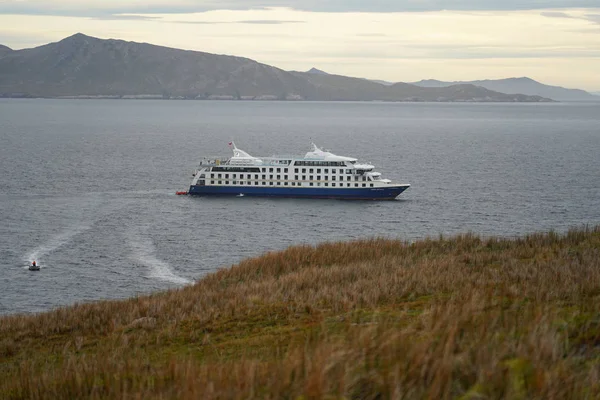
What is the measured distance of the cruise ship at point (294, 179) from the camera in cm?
7244

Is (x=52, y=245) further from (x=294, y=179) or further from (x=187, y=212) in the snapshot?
(x=294, y=179)

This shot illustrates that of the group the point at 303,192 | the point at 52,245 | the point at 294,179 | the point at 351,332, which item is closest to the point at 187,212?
the point at 303,192

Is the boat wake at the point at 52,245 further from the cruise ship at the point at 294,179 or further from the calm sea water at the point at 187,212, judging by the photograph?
the cruise ship at the point at 294,179

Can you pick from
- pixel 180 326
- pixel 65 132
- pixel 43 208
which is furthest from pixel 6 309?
pixel 65 132

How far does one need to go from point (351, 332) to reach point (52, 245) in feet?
135

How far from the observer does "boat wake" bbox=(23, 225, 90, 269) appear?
44281 millimetres

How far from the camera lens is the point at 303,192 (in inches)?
2886

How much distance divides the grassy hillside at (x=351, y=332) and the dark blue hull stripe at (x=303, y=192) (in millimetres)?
44540

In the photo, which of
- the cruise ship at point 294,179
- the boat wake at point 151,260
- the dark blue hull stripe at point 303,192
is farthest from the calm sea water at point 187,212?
the cruise ship at point 294,179

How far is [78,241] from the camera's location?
49.7m

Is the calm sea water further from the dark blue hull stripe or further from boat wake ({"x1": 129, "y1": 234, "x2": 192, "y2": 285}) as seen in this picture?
the dark blue hull stripe

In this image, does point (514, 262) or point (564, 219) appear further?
point (564, 219)

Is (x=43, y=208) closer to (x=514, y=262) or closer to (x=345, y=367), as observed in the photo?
(x=514, y=262)

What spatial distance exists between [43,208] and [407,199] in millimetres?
31258
